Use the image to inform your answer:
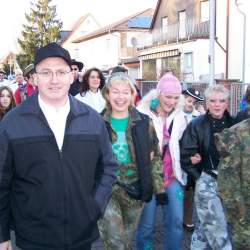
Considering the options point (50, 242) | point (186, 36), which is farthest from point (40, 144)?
point (186, 36)

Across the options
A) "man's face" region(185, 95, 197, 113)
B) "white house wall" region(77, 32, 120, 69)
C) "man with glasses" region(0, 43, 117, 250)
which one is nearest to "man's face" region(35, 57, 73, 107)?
"man with glasses" region(0, 43, 117, 250)

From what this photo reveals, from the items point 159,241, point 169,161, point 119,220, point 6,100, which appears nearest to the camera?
point 119,220

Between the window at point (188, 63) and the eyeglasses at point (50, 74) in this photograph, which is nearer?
the eyeglasses at point (50, 74)

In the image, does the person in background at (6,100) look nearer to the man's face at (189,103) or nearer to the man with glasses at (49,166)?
the man's face at (189,103)

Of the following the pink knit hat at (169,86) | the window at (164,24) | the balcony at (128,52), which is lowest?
the pink knit hat at (169,86)

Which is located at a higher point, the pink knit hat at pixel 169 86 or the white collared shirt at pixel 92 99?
the pink knit hat at pixel 169 86

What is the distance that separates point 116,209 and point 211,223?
92 centimetres

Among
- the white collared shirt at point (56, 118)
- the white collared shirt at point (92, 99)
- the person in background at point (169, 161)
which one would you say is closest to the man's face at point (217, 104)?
the person in background at point (169, 161)

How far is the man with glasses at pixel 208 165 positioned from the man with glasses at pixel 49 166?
1.61 metres

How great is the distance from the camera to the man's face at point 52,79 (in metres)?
2.81

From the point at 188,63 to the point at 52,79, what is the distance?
27.8m

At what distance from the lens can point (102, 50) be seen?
174ft

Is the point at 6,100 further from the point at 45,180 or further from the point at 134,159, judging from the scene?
the point at 45,180

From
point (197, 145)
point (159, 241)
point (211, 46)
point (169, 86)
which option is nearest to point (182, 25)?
point (211, 46)
